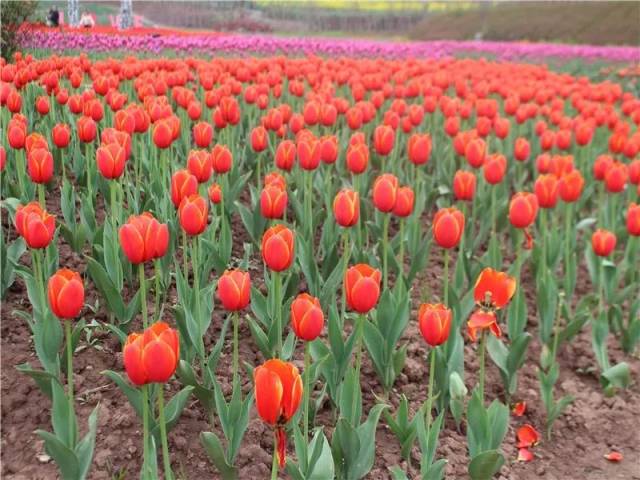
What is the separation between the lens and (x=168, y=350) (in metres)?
1.59

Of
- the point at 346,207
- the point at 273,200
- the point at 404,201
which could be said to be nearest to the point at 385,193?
the point at 404,201

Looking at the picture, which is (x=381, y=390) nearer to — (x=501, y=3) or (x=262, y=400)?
(x=262, y=400)

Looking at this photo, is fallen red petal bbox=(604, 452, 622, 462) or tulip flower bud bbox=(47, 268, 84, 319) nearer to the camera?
tulip flower bud bbox=(47, 268, 84, 319)

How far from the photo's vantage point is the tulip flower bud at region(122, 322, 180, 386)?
5.18 feet

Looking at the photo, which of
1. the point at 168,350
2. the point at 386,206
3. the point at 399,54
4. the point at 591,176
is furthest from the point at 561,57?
the point at 168,350

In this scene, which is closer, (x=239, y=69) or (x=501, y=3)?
(x=239, y=69)

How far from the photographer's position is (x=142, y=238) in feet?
6.89

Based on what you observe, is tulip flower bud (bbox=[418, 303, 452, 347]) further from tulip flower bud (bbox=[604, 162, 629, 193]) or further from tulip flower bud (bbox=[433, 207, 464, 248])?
tulip flower bud (bbox=[604, 162, 629, 193])

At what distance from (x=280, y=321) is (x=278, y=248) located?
1.23 feet

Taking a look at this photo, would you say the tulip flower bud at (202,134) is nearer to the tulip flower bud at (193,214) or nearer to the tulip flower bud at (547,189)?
the tulip flower bud at (193,214)

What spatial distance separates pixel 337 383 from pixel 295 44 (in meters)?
10.1

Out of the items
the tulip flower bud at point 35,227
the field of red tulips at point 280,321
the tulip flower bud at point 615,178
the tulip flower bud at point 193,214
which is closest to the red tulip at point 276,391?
the field of red tulips at point 280,321

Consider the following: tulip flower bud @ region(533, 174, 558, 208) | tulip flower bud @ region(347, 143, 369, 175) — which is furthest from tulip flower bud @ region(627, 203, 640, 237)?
tulip flower bud @ region(347, 143, 369, 175)

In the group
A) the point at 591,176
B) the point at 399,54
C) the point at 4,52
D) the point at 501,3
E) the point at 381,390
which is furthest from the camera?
the point at 501,3
